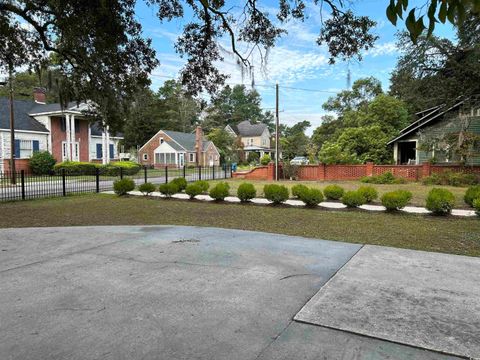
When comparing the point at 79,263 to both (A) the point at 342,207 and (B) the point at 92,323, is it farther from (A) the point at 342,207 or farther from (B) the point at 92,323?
(A) the point at 342,207

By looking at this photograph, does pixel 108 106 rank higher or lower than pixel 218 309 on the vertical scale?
higher

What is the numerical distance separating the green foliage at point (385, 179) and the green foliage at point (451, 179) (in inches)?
46.8

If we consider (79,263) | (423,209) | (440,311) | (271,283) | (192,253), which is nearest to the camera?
(440,311)

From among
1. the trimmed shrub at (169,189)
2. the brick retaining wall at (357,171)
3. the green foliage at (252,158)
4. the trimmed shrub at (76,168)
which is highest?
the green foliage at (252,158)

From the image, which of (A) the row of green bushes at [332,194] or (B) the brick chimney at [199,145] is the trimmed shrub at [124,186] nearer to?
(A) the row of green bushes at [332,194]

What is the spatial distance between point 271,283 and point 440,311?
158 cm

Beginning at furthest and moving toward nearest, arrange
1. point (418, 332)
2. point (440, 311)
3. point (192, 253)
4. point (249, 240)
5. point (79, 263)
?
point (249, 240) → point (192, 253) → point (79, 263) → point (440, 311) → point (418, 332)

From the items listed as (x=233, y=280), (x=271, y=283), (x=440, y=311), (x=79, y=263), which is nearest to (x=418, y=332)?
(x=440, y=311)

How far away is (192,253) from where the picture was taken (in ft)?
16.5

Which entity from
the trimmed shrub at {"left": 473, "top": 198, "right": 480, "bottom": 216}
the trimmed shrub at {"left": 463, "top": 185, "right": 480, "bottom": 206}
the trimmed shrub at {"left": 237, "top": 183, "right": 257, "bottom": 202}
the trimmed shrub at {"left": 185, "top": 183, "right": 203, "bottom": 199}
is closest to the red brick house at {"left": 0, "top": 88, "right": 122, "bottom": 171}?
the trimmed shrub at {"left": 185, "top": 183, "right": 203, "bottom": 199}

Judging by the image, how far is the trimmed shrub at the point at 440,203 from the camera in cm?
849

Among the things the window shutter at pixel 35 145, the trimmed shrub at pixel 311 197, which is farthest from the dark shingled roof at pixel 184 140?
the trimmed shrub at pixel 311 197

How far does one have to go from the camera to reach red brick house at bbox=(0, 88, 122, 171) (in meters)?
25.6

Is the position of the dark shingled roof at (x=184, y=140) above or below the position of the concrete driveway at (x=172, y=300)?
above
